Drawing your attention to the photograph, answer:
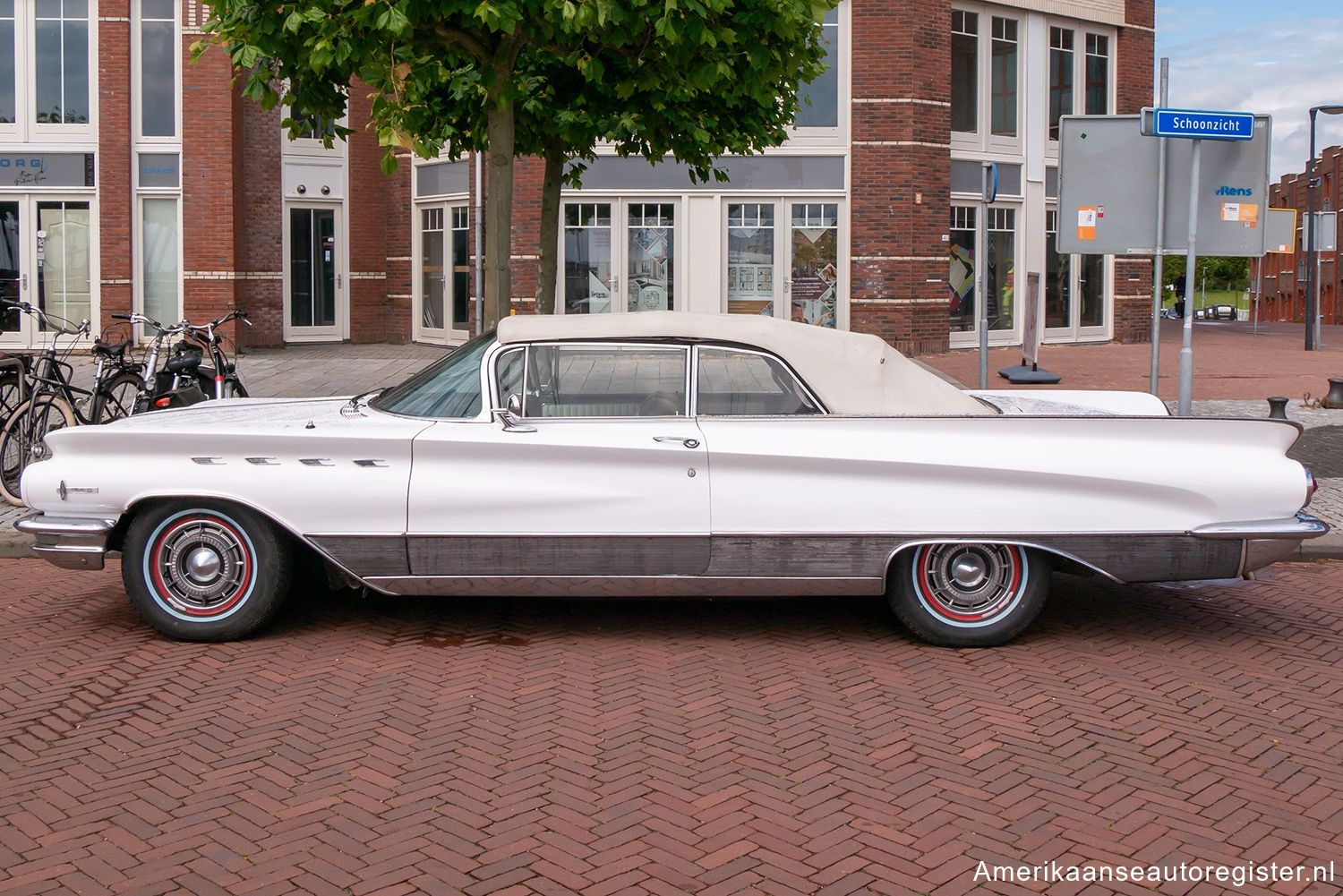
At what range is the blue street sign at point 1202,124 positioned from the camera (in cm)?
996

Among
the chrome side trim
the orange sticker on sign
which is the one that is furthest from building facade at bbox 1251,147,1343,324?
the chrome side trim

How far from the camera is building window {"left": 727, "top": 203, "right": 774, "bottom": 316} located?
851 inches

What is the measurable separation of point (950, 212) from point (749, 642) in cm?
1768

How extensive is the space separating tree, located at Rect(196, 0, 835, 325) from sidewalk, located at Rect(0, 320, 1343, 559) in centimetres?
371

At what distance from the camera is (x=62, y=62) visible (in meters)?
21.7

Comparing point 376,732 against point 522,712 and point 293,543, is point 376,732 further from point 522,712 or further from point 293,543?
point 293,543

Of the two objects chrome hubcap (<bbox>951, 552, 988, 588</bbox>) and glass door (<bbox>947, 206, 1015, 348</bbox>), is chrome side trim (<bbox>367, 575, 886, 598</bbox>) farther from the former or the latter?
glass door (<bbox>947, 206, 1015, 348</bbox>)

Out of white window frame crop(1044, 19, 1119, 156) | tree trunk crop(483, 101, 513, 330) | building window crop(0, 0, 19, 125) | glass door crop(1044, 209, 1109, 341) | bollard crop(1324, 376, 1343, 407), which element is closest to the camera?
tree trunk crop(483, 101, 513, 330)

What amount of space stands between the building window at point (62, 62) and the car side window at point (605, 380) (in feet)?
61.7

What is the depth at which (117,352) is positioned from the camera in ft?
32.4

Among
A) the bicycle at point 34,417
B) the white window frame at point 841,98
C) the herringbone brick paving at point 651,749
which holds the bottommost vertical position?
the herringbone brick paving at point 651,749

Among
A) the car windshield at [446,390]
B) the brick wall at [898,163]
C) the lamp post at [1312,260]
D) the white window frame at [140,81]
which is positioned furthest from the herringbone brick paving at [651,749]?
the lamp post at [1312,260]

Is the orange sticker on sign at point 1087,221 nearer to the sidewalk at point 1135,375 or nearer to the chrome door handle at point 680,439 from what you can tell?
the sidewalk at point 1135,375

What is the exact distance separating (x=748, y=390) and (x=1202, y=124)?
584cm
